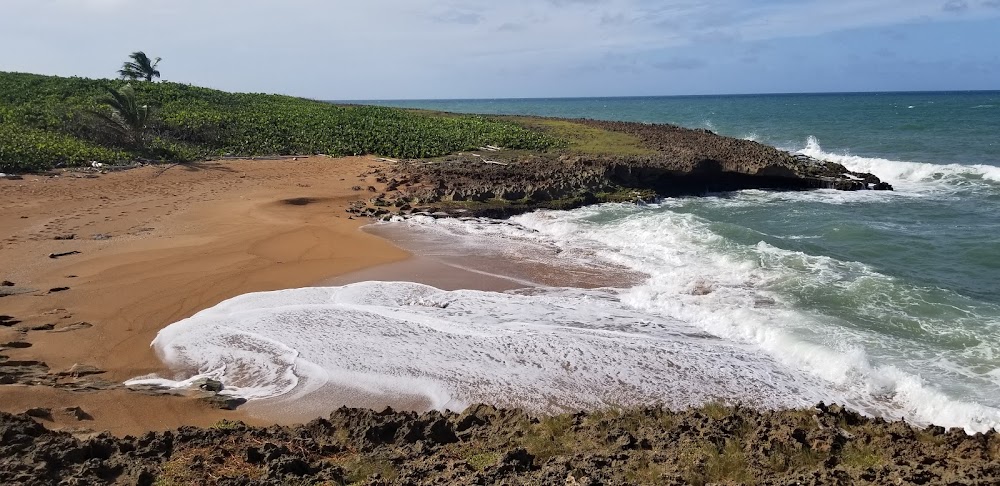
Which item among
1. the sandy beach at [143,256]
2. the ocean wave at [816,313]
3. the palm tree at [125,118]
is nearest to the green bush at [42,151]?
the palm tree at [125,118]

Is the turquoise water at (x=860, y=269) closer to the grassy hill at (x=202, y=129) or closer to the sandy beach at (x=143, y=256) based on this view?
the sandy beach at (x=143, y=256)

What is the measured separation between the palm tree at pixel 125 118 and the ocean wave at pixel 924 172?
31673mm

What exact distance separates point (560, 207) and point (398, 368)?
12.8 metres

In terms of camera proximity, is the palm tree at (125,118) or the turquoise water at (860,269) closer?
the turquoise water at (860,269)

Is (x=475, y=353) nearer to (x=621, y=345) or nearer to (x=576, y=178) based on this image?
(x=621, y=345)

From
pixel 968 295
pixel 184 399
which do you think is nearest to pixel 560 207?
pixel 968 295

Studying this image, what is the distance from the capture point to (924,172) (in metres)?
29.4

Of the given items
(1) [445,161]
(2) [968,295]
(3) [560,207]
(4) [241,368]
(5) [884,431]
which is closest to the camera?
(5) [884,431]

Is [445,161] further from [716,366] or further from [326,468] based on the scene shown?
[326,468]

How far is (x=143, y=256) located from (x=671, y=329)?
1120 centimetres

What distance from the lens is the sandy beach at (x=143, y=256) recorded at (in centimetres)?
812

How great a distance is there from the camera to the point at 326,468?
5.78 meters

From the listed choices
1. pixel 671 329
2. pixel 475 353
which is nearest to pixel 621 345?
pixel 671 329

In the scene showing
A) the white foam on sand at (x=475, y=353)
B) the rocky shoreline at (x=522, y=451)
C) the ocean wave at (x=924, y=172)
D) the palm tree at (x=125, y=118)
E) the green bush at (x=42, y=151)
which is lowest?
the white foam on sand at (x=475, y=353)
